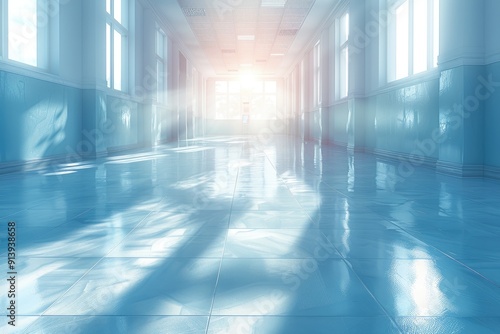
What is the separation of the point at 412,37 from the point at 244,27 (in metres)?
8.76

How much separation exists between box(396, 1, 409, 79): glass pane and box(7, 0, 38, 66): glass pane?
24.9 feet

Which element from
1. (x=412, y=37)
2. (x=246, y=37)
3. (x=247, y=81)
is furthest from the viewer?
(x=247, y=81)

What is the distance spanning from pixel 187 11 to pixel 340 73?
19.1 feet

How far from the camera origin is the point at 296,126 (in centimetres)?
2655

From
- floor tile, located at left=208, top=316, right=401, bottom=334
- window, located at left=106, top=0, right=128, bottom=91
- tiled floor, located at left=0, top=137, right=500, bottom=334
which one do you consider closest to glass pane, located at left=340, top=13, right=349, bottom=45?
window, located at left=106, top=0, right=128, bottom=91

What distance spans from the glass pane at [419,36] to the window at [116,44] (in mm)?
7282

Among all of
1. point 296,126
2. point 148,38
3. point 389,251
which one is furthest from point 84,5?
point 296,126

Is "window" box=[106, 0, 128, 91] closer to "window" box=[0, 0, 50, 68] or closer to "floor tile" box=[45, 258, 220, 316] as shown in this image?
"window" box=[0, 0, 50, 68]

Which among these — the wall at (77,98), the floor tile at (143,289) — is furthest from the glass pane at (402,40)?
the floor tile at (143,289)

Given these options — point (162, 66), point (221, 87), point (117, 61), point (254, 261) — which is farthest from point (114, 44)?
point (221, 87)

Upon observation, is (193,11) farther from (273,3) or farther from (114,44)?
(114,44)

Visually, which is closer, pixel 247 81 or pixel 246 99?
pixel 247 81

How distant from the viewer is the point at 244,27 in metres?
16.4

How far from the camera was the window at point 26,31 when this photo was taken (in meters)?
6.51
